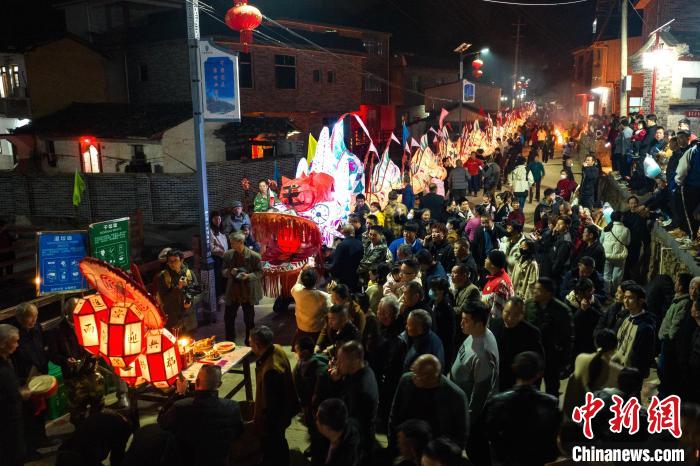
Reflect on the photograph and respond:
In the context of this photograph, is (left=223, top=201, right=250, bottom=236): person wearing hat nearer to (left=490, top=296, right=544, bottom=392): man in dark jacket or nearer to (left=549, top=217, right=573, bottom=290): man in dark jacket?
(left=549, top=217, right=573, bottom=290): man in dark jacket

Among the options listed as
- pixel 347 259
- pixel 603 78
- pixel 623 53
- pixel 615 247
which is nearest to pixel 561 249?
pixel 615 247

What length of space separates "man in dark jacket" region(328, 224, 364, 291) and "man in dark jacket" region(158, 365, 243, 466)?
479 centimetres

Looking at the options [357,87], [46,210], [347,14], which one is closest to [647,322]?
[46,210]

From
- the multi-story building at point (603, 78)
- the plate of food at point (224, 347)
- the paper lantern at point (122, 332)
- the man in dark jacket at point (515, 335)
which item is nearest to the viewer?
the paper lantern at point (122, 332)

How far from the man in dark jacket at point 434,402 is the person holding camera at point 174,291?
4.16m

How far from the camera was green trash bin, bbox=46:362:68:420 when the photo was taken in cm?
684

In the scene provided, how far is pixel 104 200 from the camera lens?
2059 centimetres

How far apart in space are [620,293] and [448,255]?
3.30 metres

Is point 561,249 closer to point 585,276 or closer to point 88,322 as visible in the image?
point 585,276

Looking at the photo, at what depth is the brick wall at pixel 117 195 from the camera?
2027cm

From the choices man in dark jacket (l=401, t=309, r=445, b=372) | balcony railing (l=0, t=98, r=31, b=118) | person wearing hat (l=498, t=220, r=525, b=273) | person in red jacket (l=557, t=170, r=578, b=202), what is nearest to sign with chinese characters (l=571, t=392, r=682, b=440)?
man in dark jacket (l=401, t=309, r=445, b=372)

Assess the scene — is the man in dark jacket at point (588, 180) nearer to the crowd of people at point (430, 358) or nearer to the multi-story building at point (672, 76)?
the crowd of people at point (430, 358)

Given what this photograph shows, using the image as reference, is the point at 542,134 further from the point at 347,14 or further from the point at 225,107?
the point at 225,107

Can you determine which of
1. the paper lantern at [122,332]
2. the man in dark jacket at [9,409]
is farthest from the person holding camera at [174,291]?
the man in dark jacket at [9,409]
